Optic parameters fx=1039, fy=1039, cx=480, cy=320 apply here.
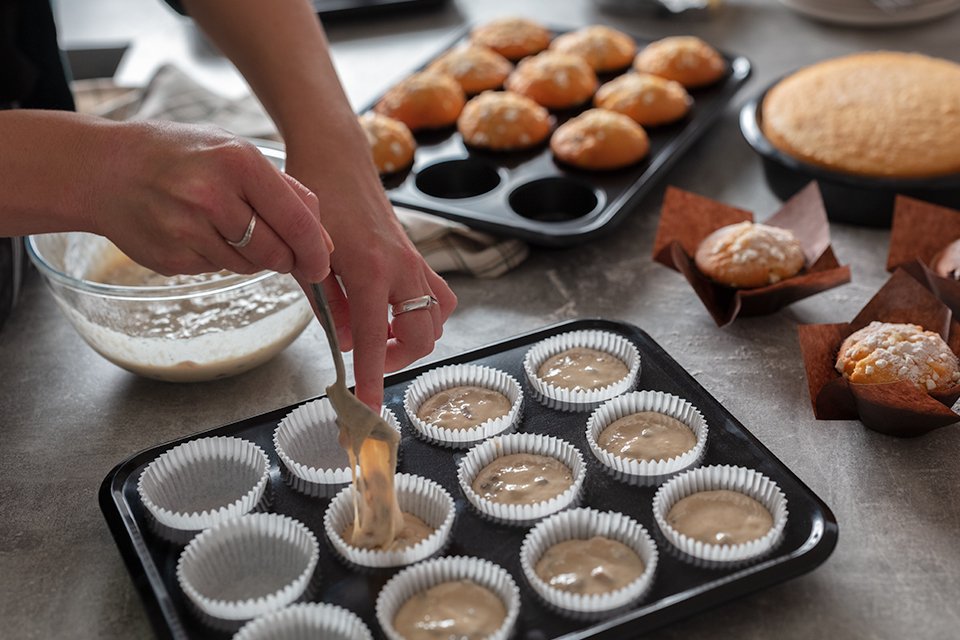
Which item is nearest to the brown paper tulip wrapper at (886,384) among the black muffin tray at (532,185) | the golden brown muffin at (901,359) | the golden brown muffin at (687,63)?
the golden brown muffin at (901,359)

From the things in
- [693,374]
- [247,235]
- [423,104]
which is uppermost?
[247,235]

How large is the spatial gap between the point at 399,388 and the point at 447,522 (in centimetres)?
35

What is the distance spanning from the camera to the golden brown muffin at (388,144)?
2305 mm

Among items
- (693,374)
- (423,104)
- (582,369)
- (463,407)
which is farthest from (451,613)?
(423,104)

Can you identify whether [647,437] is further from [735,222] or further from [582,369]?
[735,222]

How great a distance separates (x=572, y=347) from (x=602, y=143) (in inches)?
26.7

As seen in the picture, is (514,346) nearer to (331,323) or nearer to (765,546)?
(331,323)

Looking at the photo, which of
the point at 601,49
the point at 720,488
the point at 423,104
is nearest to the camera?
the point at 720,488

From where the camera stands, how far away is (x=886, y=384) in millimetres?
1518

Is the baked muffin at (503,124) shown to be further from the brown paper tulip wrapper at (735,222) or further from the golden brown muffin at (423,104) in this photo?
the brown paper tulip wrapper at (735,222)

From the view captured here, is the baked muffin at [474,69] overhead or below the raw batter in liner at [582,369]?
overhead

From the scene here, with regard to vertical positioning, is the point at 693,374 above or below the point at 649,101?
below

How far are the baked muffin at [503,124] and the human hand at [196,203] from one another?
3.84 feet

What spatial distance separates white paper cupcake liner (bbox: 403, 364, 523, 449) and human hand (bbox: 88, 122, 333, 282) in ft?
1.35
